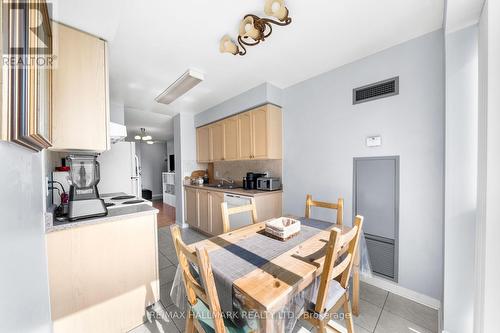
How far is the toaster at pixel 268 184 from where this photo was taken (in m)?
2.78

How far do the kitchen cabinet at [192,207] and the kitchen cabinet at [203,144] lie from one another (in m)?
0.72

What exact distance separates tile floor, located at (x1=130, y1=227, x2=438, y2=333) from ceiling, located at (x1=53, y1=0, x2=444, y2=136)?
2263 millimetres

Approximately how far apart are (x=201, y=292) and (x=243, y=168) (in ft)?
9.09

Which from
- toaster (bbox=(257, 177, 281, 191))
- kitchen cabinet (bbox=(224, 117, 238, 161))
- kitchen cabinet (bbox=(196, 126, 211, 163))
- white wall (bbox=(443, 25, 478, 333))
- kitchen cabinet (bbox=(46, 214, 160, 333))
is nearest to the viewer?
kitchen cabinet (bbox=(46, 214, 160, 333))

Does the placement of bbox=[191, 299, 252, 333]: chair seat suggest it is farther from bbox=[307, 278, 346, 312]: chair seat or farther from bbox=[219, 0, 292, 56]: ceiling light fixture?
bbox=[219, 0, 292, 56]: ceiling light fixture

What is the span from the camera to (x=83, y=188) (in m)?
1.39

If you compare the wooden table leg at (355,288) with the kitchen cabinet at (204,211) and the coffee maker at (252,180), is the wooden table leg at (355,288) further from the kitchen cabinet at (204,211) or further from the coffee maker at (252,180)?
the kitchen cabinet at (204,211)

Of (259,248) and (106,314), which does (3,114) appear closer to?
(259,248)

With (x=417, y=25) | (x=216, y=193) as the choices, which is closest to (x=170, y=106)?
(x=216, y=193)

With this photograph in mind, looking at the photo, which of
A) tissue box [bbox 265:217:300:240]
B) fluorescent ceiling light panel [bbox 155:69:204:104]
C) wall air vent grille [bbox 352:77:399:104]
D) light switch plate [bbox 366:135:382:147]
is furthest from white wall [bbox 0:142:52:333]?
wall air vent grille [bbox 352:77:399:104]

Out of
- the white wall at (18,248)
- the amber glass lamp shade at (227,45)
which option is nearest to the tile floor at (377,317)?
the white wall at (18,248)

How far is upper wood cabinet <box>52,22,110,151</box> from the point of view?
3.89ft

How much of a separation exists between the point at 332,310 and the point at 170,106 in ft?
12.4

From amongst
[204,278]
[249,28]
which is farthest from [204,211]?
[249,28]
